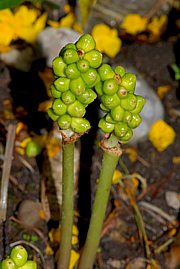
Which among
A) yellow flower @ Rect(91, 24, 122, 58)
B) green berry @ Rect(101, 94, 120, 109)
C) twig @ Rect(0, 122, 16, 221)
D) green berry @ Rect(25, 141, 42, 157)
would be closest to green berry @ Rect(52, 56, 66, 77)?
green berry @ Rect(101, 94, 120, 109)

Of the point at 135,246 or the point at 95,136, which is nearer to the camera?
the point at 135,246

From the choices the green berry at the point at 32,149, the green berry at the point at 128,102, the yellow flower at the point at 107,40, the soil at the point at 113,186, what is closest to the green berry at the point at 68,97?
the green berry at the point at 128,102

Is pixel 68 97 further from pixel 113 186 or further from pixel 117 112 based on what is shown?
pixel 113 186

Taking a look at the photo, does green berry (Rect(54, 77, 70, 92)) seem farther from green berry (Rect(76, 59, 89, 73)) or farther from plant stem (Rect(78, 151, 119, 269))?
plant stem (Rect(78, 151, 119, 269))

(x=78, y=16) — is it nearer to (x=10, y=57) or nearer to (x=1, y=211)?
(x=10, y=57)

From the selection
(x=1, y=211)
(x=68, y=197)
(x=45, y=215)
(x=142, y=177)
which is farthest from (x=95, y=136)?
(x=68, y=197)

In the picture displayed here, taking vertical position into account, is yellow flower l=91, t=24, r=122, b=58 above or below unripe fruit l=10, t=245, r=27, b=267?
above
